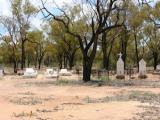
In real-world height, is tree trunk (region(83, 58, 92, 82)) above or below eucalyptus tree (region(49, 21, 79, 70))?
below

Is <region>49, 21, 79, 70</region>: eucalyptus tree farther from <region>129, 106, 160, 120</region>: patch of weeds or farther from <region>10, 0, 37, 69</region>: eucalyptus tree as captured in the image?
<region>129, 106, 160, 120</region>: patch of weeds

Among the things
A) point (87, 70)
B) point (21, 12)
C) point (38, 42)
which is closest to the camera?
point (87, 70)

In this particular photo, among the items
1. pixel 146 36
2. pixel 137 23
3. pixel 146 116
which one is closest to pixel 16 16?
pixel 137 23

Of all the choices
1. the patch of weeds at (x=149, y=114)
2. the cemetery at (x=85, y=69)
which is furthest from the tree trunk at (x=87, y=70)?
the patch of weeds at (x=149, y=114)

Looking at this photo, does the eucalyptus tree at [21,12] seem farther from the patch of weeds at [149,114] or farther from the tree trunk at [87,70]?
the patch of weeds at [149,114]

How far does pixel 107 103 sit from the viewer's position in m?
22.1

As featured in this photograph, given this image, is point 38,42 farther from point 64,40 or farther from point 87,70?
point 87,70

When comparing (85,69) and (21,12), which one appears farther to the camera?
(21,12)

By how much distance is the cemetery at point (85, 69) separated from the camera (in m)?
19.7

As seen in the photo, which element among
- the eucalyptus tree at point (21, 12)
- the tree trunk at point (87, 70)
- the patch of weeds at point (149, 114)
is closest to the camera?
the patch of weeds at point (149, 114)

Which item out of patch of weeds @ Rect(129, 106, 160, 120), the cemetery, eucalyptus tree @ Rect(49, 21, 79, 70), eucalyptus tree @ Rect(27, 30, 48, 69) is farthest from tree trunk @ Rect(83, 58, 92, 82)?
eucalyptus tree @ Rect(27, 30, 48, 69)

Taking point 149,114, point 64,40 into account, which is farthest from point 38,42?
point 149,114

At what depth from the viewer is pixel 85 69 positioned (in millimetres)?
41844

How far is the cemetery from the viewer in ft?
64.5
